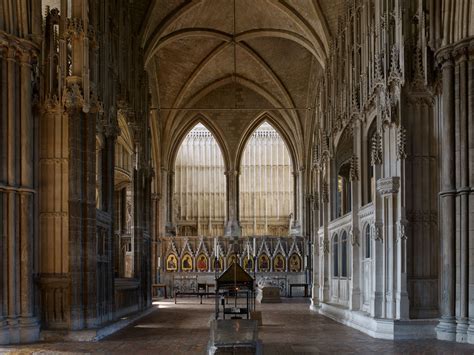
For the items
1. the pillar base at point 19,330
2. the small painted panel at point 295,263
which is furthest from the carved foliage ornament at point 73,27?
the small painted panel at point 295,263

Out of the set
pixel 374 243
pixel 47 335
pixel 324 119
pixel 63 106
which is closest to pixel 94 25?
pixel 63 106

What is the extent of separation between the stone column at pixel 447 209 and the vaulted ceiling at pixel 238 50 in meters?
11.7

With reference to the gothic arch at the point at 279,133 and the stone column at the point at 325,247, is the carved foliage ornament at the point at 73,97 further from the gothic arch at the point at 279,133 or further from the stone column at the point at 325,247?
the gothic arch at the point at 279,133

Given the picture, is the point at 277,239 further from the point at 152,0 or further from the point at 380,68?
the point at 380,68

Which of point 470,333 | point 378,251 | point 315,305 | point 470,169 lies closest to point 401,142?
point 470,169

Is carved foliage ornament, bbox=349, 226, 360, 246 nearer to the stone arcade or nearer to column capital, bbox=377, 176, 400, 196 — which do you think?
the stone arcade

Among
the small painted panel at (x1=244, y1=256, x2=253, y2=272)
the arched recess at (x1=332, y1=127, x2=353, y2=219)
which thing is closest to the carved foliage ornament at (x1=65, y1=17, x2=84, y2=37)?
the arched recess at (x1=332, y1=127, x2=353, y2=219)

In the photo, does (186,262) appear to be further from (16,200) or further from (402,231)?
(16,200)

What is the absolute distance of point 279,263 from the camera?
43.4 metres

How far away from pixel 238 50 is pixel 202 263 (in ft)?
43.1

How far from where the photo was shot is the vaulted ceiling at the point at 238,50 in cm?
3172

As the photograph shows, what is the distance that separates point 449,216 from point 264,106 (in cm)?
2823

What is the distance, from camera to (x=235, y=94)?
45000 mm

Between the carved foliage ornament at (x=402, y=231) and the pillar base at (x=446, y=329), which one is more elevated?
the carved foliage ornament at (x=402, y=231)
